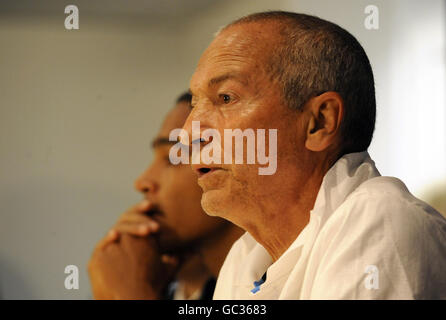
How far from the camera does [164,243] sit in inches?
51.6

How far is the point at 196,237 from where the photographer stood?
129cm

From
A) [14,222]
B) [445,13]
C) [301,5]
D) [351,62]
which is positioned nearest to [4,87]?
[14,222]

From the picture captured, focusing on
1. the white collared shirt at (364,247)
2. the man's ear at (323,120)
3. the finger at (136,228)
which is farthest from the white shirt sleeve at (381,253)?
the finger at (136,228)

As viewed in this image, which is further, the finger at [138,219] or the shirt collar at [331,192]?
the finger at [138,219]

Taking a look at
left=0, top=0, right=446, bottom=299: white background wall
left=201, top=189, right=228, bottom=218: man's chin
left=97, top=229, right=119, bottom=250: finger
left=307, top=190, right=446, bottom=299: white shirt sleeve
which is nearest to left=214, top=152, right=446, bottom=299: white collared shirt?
left=307, top=190, right=446, bottom=299: white shirt sleeve

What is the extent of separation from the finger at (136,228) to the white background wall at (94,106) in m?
0.04

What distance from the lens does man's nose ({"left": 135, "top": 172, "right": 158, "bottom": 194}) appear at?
4.27 ft

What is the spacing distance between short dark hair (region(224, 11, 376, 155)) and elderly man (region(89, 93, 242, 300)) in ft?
1.36

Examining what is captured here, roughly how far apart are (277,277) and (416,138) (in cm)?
53

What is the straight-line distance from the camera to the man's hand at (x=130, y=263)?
4.16ft

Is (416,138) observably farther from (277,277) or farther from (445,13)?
(277,277)

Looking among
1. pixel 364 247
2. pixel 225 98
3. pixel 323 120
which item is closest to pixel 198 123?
pixel 225 98

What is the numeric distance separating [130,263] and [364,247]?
70 cm

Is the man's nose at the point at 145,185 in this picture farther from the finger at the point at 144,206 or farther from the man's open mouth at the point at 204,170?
the man's open mouth at the point at 204,170
